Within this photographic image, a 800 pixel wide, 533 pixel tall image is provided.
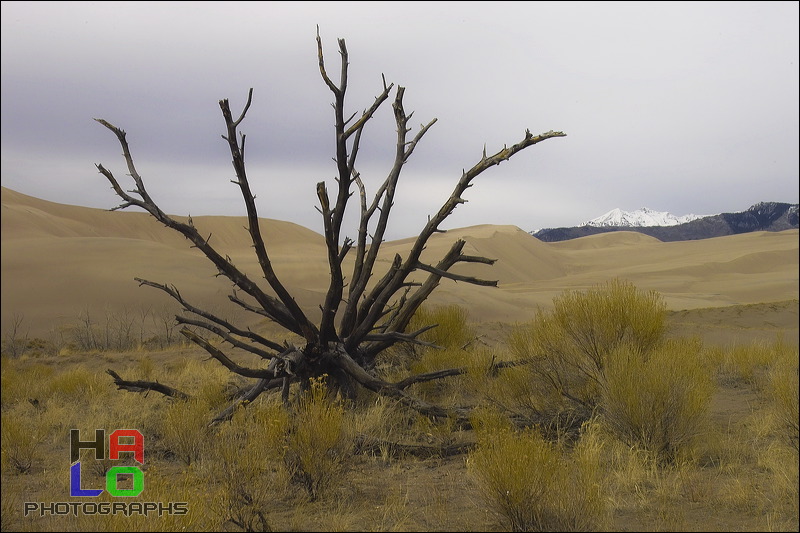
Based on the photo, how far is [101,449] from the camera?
6000mm

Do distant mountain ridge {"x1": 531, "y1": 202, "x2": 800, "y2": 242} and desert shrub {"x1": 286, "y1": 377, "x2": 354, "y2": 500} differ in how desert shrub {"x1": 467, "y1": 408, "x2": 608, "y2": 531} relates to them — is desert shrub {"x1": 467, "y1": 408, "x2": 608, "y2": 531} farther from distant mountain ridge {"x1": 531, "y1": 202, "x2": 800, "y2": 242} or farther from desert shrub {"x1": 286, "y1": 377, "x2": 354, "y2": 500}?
distant mountain ridge {"x1": 531, "y1": 202, "x2": 800, "y2": 242}

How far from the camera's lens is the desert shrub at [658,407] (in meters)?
5.23

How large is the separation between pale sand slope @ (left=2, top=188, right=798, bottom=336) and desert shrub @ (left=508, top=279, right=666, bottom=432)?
A: 3.31 feet

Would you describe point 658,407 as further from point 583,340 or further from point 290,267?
point 290,267

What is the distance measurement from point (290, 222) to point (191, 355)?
83.2 m

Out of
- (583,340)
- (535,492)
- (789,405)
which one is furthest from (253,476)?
(583,340)

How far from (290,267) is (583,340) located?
49.9 metres

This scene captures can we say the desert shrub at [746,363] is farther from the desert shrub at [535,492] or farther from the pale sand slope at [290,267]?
the desert shrub at [535,492]

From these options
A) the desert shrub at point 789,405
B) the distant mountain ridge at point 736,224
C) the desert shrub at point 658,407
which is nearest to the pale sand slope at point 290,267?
the desert shrub at point 789,405

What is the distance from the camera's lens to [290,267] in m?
55.8

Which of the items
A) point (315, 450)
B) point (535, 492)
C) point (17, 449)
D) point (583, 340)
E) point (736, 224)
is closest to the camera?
point (535, 492)

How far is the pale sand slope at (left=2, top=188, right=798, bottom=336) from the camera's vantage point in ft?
75.2

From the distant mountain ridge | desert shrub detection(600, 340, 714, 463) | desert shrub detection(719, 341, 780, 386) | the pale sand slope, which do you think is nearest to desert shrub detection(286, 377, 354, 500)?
the pale sand slope

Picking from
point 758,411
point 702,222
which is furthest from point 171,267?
point 702,222
